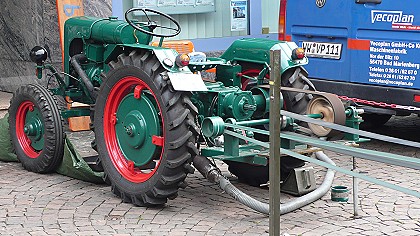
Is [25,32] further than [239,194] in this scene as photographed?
Yes

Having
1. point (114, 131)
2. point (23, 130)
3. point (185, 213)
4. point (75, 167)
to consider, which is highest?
point (114, 131)

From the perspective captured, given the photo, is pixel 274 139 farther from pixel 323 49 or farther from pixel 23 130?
pixel 323 49

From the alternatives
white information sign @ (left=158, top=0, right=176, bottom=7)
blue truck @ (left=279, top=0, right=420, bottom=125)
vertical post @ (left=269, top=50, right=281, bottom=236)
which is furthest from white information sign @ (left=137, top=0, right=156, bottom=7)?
vertical post @ (left=269, top=50, right=281, bottom=236)

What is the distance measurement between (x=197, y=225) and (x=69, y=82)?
2.51 meters

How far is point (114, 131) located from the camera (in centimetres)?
708

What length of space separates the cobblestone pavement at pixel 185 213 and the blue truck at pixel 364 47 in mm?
1286

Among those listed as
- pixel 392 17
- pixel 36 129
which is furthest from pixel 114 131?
A: pixel 392 17

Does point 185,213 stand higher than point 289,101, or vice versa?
point 289,101

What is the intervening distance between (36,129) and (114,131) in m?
1.04

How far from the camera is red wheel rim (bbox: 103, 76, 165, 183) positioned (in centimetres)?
685

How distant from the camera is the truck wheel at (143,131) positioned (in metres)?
6.35

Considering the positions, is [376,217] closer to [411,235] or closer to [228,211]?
[411,235]

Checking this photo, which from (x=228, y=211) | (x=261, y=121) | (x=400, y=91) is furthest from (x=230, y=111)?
(x=400, y=91)

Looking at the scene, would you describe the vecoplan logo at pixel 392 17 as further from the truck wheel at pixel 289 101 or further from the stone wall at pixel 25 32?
the stone wall at pixel 25 32
